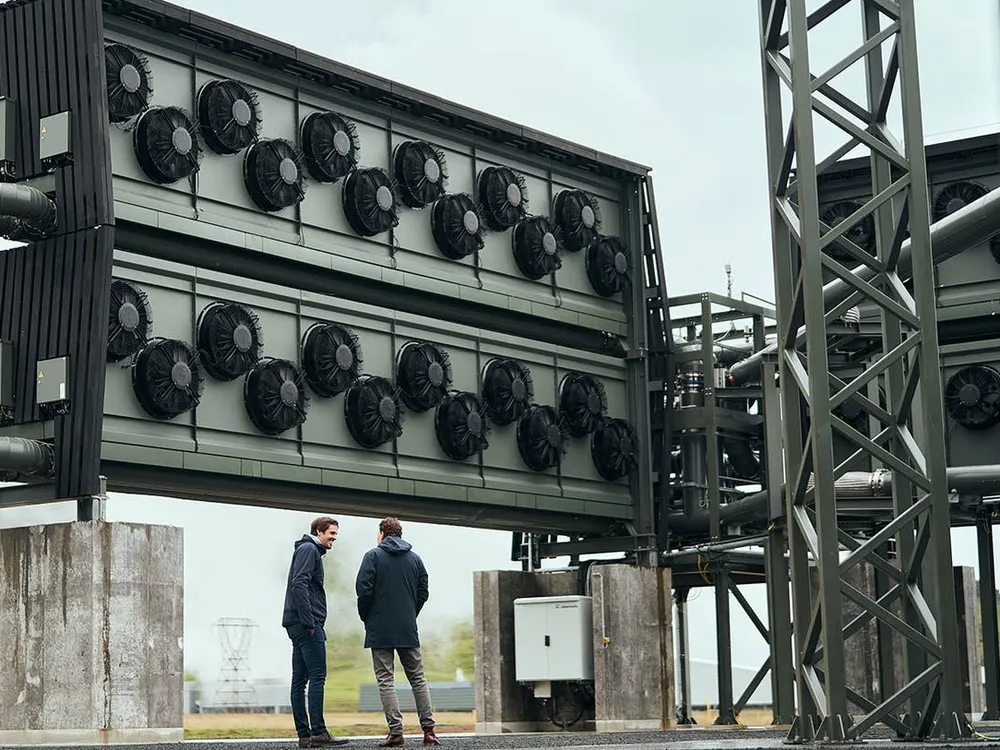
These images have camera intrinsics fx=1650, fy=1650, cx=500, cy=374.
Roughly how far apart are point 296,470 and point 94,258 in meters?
5.13

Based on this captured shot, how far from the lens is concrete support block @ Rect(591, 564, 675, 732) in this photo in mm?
31766

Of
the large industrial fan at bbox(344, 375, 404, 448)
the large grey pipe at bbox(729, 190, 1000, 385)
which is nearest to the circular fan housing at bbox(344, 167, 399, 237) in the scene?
the large industrial fan at bbox(344, 375, 404, 448)

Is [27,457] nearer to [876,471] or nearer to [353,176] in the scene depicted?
[353,176]

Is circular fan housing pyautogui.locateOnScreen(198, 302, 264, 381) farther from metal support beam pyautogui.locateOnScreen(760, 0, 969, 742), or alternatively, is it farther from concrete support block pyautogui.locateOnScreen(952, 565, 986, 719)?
concrete support block pyautogui.locateOnScreen(952, 565, 986, 719)

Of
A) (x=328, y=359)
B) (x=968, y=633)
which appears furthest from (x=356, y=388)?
(x=968, y=633)

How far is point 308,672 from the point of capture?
1722cm

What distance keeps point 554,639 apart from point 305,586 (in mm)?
16342

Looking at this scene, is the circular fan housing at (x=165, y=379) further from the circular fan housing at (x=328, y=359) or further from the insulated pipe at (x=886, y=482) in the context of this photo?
the insulated pipe at (x=886, y=482)

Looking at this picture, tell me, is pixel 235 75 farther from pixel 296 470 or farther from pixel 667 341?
pixel 667 341

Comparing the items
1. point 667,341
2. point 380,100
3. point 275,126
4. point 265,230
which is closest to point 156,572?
point 265,230

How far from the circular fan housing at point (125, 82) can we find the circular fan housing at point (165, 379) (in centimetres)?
343

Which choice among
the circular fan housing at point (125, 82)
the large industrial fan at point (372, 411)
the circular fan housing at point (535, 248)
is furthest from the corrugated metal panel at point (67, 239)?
the circular fan housing at point (535, 248)

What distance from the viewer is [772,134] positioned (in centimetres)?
1653

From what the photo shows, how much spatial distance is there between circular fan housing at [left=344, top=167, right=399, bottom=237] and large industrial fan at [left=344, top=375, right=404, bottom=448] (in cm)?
260
